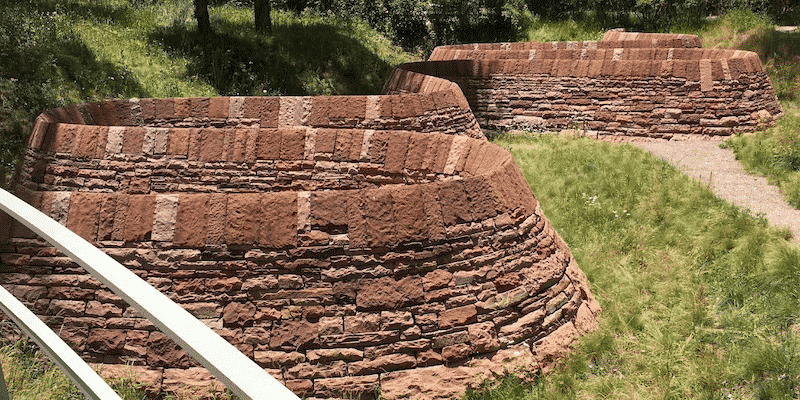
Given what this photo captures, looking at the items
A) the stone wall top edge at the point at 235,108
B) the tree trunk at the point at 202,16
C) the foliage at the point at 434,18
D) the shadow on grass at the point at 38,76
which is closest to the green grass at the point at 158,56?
the shadow on grass at the point at 38,76

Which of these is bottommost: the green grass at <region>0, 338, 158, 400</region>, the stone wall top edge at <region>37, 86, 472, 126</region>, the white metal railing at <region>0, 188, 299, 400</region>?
the stone wall top edge at <region>37, 86, 472, 126</region>

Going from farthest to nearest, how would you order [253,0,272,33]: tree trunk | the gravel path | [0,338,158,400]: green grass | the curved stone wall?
[253,0,272,33]: tree trunk, the curved stone wall, the gravel path, [0,338,158,400]: green grass

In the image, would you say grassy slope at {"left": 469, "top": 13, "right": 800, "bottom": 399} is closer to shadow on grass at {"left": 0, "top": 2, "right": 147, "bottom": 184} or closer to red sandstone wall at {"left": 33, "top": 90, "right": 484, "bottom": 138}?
red sandstone wall at {"left": 33, "top": 90, "right": 484, "bottom": 138}

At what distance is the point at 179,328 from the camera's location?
1131 millimetres

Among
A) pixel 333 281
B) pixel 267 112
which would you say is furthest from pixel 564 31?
pixel 333 281

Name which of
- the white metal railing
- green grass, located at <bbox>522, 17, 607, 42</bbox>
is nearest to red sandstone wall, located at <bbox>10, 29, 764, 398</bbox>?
the white metal railing

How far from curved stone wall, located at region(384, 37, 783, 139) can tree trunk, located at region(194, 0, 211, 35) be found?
21.6 feet

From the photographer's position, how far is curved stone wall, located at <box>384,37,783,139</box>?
12.8 metres

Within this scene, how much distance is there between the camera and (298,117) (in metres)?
8.81

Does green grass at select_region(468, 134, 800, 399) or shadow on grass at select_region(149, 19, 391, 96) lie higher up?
green grass at select_region(468, 134, 800, 399)

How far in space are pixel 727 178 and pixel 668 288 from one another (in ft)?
16.6

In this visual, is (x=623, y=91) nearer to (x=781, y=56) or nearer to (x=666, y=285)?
(x=781, y=56)

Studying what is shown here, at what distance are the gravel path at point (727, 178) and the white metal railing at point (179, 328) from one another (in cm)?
767

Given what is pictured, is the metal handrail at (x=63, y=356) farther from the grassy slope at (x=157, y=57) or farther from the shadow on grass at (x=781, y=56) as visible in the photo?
the shadow on grass at (x=781, y=56)
